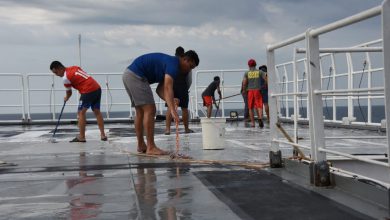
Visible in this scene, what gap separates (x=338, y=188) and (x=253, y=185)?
2.35 feet

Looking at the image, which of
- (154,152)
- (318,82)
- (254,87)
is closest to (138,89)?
(154,152)

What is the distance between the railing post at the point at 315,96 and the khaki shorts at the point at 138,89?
3591mm

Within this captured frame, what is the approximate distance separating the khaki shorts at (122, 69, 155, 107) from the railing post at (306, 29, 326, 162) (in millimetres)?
3591

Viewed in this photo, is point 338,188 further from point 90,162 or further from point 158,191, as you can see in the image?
point 90,162

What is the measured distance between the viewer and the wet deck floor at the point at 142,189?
355 centimetres

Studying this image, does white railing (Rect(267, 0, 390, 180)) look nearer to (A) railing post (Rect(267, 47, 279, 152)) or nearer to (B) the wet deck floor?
(A) railing post (Rect(267, 47, 279, 152))

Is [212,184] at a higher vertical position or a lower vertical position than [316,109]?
lower

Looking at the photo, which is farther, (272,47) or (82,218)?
(272,47)

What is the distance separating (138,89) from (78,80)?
Result: 307 centimetres

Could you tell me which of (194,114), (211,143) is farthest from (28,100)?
(211,143)

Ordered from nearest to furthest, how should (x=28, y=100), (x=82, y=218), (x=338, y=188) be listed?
(x=82, y=218) → (x=338, y=188) → (x=28, y=100)

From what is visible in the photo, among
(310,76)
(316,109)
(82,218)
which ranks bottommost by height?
(82,218)

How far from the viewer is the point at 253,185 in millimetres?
4617

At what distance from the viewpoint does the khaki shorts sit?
7.68m
